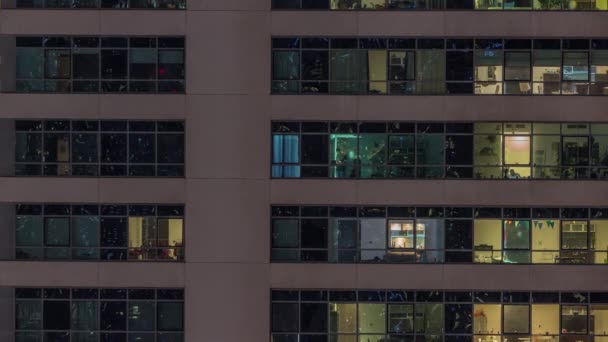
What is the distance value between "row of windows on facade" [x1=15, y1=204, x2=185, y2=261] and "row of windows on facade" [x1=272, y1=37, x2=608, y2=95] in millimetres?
5980

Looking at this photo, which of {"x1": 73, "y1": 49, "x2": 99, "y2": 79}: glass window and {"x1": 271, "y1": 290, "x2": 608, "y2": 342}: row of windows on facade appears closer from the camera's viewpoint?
{"x1": 271, "y1": 290, "x2": 608, "y2": 342}: row of windows on facade

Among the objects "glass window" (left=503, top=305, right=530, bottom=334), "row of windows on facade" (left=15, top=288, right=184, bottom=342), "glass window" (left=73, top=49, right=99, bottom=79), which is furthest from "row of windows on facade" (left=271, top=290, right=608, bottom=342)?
"glass window" (left=73, top=49, right=99, bottom=79)

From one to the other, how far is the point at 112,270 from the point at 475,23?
48.6ft

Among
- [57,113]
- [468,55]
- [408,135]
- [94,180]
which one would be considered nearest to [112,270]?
[94,180]

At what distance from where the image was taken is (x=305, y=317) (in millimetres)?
32375

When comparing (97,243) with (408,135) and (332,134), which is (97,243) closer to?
(332,134)

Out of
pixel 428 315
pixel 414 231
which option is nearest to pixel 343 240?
pixel 414 231

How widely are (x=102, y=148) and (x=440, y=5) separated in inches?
490

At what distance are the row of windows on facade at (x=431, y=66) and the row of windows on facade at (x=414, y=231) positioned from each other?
4079 millimetres

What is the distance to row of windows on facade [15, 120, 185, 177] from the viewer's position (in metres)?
32.5

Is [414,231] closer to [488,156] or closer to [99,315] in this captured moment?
[488,156]

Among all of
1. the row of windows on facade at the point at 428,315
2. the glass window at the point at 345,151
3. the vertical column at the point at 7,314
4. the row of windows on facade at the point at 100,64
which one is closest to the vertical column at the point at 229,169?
the row of windows on facade at the point at 100,64

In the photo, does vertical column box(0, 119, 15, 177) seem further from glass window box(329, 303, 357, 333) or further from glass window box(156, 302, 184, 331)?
glass window box(329, 303, 357, 333)

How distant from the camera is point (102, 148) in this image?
32.6m
